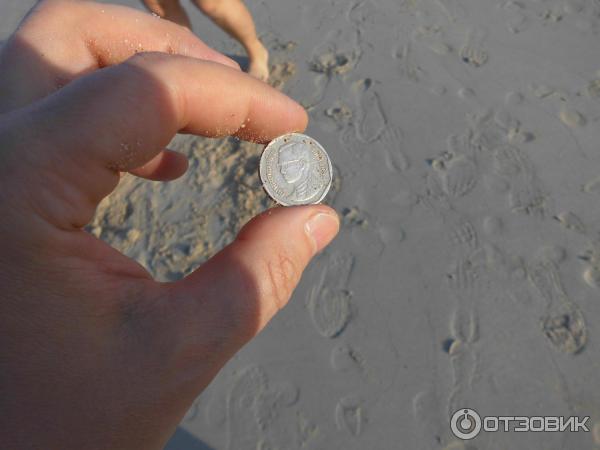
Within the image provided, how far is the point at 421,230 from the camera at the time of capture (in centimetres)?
333

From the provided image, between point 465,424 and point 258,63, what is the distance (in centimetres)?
358

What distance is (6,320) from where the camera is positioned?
4.06 ft

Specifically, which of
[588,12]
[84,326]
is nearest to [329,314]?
[84,326]

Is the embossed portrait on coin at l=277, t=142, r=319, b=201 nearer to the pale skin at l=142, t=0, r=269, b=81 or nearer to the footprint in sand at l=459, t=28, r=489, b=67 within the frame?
the pale skin at l=142, t=0, r=269, b=81

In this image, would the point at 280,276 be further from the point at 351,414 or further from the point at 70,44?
the point at 351,414

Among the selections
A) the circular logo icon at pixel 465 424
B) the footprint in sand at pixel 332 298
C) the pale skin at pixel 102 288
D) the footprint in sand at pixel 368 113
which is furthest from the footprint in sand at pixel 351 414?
the footprint in sand at pixel 368 113

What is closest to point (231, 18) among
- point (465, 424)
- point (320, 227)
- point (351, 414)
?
point (320, 227)

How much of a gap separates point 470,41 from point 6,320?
14.9 feet

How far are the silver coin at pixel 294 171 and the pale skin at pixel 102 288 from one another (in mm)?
501

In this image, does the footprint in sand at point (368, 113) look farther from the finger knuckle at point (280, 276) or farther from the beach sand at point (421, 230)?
the finger knuckle at point (280, 276)

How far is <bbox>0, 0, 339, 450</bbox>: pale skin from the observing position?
48.7 inches

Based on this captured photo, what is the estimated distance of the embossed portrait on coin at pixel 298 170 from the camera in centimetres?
215

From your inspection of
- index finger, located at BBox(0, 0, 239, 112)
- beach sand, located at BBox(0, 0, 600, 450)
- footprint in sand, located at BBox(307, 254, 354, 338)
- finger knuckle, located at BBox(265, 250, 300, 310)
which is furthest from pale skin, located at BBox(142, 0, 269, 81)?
finger knuckle, located at BBox(265, 250, 300, 310)

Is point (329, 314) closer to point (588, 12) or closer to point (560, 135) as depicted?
point (560, 135)
